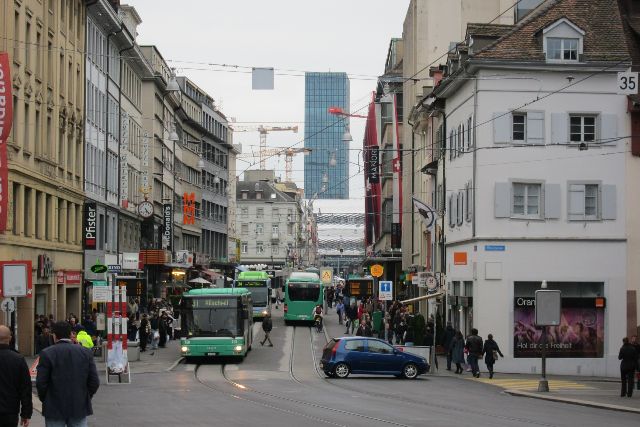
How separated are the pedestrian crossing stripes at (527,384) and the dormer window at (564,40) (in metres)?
11.9

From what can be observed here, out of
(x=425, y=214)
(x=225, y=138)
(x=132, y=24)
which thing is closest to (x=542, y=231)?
(x=425, y=214)

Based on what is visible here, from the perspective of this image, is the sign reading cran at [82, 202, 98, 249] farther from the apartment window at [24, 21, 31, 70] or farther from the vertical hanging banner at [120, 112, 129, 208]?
the vertical hanging banner at [120, 112, 129, 208]

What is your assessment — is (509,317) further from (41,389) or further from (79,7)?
(41,389)

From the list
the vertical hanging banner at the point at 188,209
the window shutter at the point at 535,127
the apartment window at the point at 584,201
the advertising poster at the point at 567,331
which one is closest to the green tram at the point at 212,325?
the advertising poster at the point at 567,331

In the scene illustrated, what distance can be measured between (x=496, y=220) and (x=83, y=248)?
23.2 meters

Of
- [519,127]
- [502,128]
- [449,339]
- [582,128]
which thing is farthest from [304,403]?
[582,128]

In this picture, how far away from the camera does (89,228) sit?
60.1m

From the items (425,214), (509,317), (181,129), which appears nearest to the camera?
(509,317)

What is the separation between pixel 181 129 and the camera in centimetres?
11512

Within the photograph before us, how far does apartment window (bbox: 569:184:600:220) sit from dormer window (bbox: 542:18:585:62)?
14.9 feet

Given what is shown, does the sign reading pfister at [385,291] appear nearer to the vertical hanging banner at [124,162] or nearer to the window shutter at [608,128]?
the window shutter at [608,128]

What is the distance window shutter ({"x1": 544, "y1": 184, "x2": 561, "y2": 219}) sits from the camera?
1781 inches

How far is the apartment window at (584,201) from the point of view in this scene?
45438 millimetres

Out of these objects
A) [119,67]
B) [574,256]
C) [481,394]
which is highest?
[119,67]
